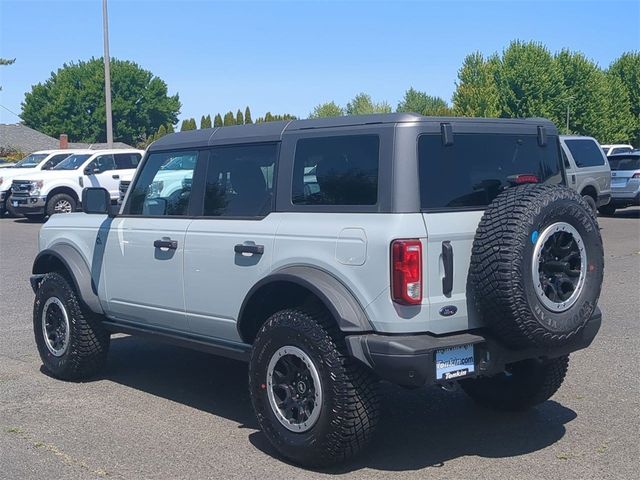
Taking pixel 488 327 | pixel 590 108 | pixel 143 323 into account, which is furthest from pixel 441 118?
pixel 590 108

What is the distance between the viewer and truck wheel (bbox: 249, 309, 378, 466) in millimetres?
4895

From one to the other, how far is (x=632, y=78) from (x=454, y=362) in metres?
71.0

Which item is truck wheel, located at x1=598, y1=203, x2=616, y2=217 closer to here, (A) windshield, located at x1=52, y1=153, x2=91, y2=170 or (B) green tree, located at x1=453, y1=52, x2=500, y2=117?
(A) windshield, located at x1=52, y1=153, x2=91, y2=170

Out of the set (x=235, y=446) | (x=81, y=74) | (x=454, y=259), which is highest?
(x=81, y=74)

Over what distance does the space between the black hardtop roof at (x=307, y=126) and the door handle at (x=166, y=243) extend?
74 cm

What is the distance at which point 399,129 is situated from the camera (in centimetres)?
499

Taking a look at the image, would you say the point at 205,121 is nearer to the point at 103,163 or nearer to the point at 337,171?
the point at 103,163

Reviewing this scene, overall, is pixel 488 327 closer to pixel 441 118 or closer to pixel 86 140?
pixel 441 118

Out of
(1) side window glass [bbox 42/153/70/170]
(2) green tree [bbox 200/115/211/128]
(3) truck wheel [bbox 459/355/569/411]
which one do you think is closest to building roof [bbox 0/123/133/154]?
(2) green tree [bbox 200/115/211/128]

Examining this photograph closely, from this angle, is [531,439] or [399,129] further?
[531,439]

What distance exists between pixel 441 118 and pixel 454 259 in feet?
2.90

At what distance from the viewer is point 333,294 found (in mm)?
4938

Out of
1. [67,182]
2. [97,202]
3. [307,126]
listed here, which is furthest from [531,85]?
[307,126]

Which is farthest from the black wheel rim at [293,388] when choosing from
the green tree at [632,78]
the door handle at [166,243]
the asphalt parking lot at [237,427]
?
the green tree at [632,78]
